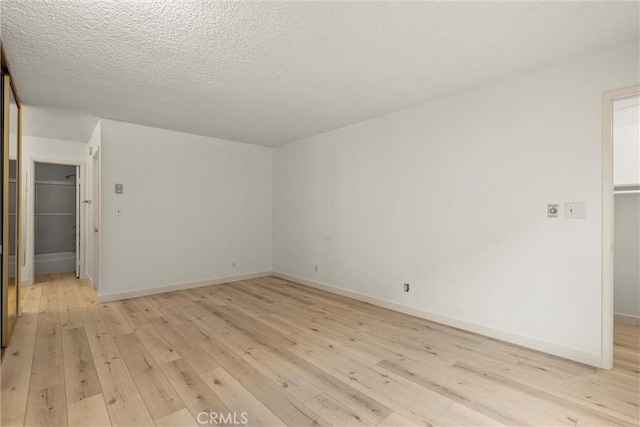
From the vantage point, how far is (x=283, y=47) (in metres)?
2.44

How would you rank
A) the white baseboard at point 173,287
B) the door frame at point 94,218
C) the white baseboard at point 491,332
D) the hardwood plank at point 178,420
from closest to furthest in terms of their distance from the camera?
the hardwood plank at point 178,420 < the white baseboard at point 491,332 < the white baseboard at point 173,287 < the door frame at point 94,218

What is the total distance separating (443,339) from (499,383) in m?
0.79

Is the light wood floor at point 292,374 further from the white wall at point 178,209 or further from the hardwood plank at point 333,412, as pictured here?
the white wall at point 178,209

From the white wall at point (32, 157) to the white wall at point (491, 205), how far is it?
4.91 metres

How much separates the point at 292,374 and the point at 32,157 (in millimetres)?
5929

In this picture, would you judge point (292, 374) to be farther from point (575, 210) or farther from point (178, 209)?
point (178, 209)

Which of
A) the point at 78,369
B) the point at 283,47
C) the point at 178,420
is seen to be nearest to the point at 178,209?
the point at 78,369

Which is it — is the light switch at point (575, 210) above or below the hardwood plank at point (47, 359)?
above

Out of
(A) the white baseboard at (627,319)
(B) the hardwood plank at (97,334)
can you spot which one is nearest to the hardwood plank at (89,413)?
(B) the hardwood plank at (97,334)

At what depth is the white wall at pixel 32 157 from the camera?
5.20 metres

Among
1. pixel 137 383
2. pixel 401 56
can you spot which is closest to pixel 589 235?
pixel 401 56

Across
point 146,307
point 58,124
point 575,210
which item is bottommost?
point 146,307

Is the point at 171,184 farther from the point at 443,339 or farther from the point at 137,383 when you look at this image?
the point at 443,339

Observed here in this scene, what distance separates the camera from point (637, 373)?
2387 mm
